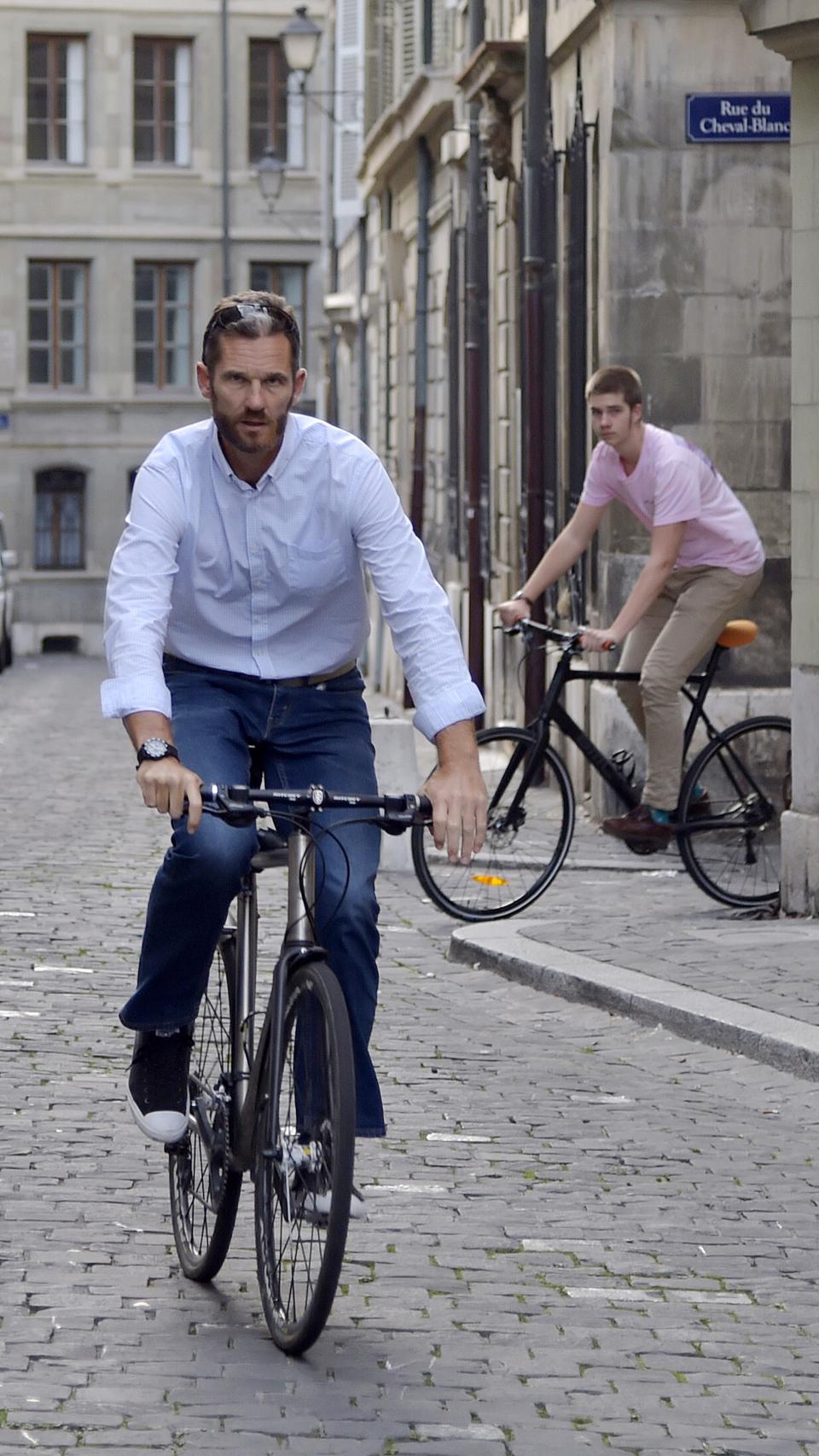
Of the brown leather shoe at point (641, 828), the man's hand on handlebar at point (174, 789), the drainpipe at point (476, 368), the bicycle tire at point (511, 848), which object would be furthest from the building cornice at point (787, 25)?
the drainpipe at point (476, 368)

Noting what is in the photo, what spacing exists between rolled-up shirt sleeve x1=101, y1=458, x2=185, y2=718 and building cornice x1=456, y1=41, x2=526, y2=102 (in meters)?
13.6

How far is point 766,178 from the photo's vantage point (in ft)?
48.7

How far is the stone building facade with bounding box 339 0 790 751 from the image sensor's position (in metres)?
14.9

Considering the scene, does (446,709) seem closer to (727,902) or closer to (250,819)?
(250,819)

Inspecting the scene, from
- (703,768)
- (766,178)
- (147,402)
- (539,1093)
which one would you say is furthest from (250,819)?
(147,402)

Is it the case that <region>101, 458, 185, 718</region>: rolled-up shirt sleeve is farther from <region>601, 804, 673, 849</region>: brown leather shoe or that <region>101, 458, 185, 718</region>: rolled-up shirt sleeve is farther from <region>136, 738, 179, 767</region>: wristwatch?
<region>601, 804, 673, 849</region>: brown leather shoe

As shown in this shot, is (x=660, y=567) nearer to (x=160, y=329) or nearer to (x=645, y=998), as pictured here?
(x=645, y=998)

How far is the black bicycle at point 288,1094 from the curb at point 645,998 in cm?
277

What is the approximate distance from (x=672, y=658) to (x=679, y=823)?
0.69 metres

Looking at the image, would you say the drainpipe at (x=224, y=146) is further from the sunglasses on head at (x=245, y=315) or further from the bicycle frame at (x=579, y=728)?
the sunglasses on head at (x=245, y=315)

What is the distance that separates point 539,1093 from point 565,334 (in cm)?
985

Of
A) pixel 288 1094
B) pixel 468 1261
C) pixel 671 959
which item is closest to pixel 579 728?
pixel 671 959

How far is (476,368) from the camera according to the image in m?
20.4

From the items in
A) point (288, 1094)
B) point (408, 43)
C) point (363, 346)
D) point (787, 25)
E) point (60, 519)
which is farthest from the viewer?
point (60, 519)
